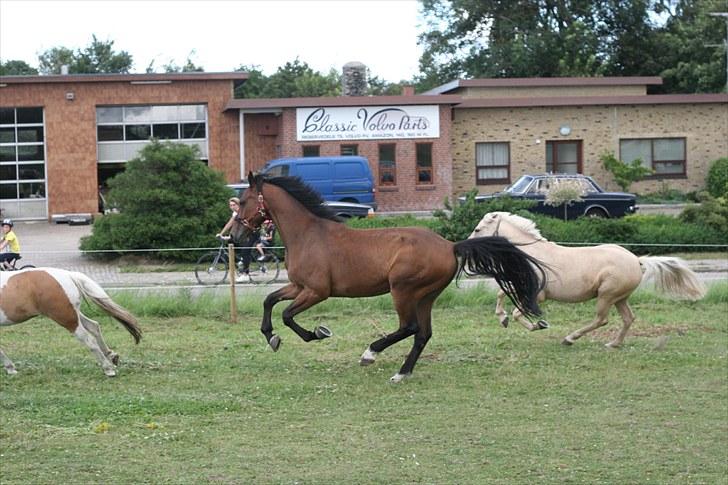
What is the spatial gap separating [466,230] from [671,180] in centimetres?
2142

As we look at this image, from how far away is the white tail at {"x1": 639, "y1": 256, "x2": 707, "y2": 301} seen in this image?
46.4 ft

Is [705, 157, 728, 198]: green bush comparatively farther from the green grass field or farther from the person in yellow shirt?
the green grass field

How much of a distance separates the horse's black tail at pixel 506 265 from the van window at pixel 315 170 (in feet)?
76.9

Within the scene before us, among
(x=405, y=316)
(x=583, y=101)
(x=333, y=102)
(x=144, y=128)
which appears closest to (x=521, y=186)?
(x=333, y=102)

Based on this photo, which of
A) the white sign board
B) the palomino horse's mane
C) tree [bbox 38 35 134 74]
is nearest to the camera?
the palomino horse's mane

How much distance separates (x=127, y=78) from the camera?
42094 mm

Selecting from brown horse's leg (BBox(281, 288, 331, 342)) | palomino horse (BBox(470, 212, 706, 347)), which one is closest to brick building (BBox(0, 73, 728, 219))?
palomino horse (BBox(470, 212, 706, 347))

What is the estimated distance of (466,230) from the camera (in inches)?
987

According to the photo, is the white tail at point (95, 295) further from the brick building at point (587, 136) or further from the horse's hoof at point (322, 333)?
the brick building at point (587, 136)

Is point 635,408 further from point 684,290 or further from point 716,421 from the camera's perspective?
point 684,290

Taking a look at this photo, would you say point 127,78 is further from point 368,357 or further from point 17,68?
point 17,68

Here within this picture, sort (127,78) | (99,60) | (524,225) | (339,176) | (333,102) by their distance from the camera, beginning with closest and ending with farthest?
(524,225), (339,176), (333,102), (127,78), (99,60)

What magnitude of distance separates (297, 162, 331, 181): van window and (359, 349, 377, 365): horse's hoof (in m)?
22.9

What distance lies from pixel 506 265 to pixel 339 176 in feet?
78.1
